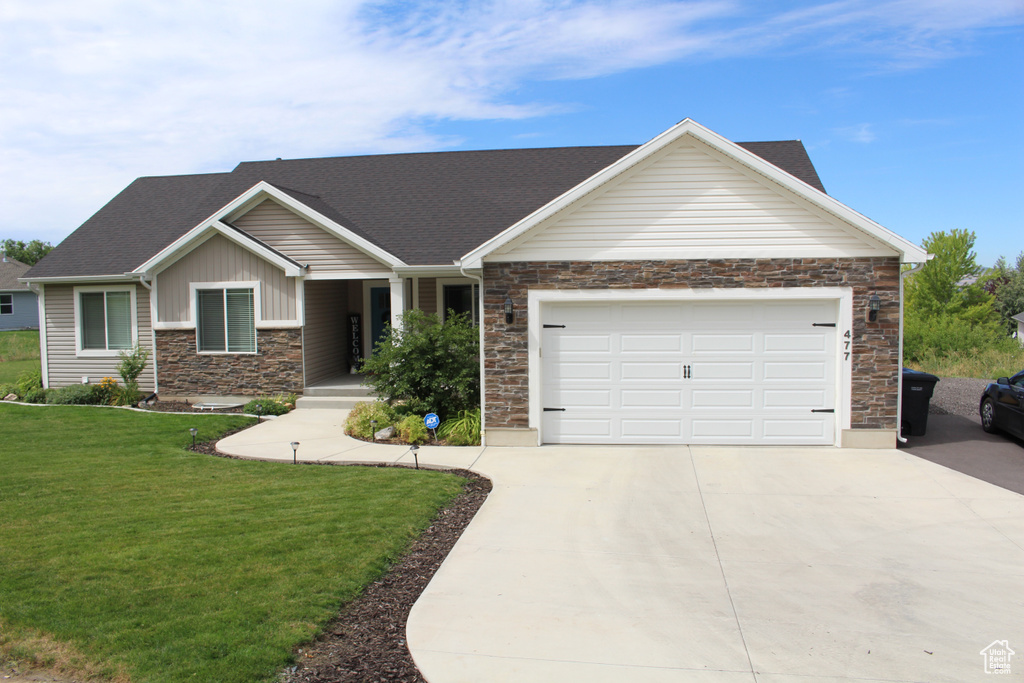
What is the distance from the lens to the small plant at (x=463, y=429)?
447 inches

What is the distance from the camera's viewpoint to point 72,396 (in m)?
15.8

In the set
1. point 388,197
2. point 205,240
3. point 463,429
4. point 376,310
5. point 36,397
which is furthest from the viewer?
point 376,310

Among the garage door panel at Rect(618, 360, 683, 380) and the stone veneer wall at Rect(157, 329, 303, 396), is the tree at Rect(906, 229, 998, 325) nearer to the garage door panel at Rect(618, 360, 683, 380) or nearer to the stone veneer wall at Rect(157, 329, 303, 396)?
the garage door panel at Rect(618, 360, 683, 380)

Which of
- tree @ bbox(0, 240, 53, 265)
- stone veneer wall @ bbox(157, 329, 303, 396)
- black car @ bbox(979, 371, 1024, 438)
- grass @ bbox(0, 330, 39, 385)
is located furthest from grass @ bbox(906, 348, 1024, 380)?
tree @ bbox(0, 240, 53, 265)

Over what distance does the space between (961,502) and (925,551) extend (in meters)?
2.03

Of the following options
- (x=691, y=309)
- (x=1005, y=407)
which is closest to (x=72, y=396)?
(x=691, y=309)

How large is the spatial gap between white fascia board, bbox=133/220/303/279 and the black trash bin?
11.5 meters

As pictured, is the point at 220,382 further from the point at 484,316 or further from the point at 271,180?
the point at 484,316

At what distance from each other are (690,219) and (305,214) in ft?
27.7

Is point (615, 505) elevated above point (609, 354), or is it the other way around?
point (609, 354)

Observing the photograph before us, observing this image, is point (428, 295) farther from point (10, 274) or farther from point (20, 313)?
point (10, 274)

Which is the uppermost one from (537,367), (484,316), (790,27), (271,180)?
(790,27)

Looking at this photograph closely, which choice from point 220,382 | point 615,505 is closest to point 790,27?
point 615,505

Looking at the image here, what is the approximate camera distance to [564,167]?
18.4 metres
